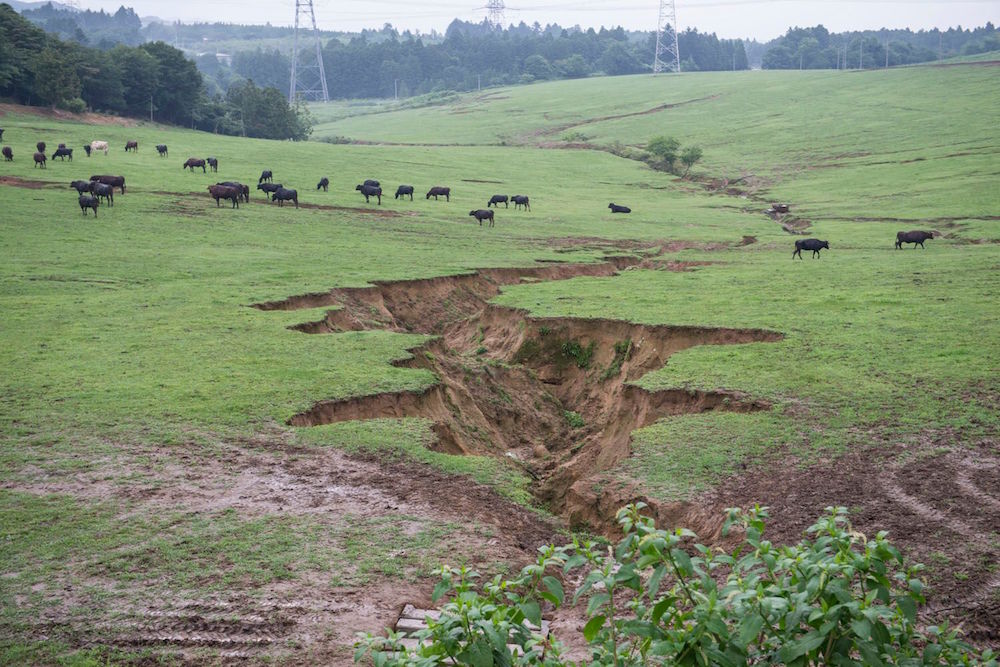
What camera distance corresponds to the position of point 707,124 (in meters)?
98.4

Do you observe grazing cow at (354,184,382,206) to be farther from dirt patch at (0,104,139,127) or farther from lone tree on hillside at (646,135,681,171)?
lone tree on hillside at (646,135,681,171)

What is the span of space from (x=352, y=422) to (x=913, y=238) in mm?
30037

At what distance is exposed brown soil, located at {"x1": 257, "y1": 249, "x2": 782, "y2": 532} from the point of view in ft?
51.5

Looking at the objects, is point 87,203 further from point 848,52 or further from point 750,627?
point 848,52

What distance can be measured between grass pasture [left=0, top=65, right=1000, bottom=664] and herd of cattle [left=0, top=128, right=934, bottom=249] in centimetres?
116

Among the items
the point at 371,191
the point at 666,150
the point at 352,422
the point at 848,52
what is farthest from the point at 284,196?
the point at 848,52

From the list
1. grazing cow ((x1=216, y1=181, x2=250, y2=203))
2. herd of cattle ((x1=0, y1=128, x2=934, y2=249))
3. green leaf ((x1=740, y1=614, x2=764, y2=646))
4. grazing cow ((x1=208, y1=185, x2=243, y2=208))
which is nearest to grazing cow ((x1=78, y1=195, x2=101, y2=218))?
herd of cattle ((x1=0, y1=128, x2=934, y2=249))

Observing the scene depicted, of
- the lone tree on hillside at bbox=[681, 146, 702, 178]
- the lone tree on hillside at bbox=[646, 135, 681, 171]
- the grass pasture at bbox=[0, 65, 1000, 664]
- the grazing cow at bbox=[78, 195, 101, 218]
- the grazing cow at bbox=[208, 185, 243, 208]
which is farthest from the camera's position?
the lone tree on hillside at bbox=[646, 135, 681, 171]

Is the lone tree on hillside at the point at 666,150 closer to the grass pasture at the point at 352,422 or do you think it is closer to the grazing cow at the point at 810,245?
the grass pasture at the point at 352,422

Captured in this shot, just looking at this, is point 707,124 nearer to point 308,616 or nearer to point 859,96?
point 859,96

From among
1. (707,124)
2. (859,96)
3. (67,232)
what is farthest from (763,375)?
(859,96)

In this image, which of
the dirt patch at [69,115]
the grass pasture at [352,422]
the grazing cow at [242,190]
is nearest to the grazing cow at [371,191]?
the grass pasture at [352,422]

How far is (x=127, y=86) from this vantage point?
81.9 m

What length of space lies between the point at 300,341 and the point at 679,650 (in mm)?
16385
